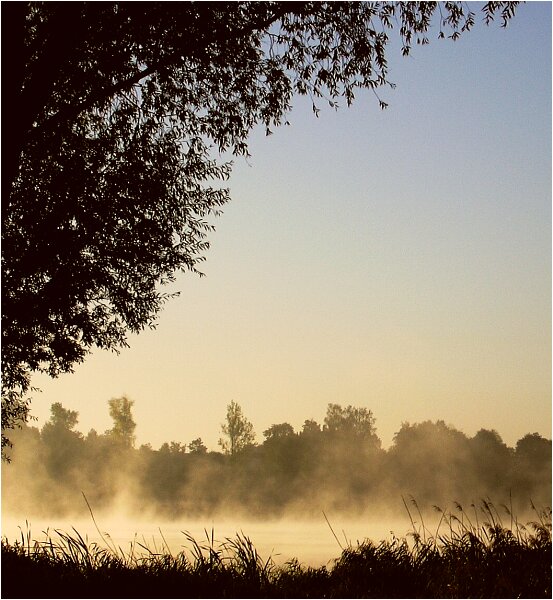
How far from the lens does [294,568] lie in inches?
409

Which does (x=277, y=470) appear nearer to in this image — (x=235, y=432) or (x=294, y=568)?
(x=235, y=432)

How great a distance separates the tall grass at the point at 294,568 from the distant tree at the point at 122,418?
61.4 metres

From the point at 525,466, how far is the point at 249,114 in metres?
56.6

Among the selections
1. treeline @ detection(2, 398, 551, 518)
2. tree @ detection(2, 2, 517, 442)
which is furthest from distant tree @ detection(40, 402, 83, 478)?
tree @ detection(2, 2, 517, 442)

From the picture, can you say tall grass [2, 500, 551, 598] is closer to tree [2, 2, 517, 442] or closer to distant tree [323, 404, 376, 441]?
tree [2, 2, 517, 442]

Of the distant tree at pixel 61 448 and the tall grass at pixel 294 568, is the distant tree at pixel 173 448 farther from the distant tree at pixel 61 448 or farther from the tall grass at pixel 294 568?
the tall grass at pixel 294 568

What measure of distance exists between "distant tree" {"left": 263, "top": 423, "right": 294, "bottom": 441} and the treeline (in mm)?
131

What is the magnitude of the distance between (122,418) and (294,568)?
212 feet

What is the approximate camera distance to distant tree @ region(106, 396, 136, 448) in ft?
235

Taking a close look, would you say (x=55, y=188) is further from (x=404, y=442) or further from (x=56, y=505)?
(x=56, y=505)

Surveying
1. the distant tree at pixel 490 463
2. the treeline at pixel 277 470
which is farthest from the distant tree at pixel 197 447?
the distant tree at pixel 490 463

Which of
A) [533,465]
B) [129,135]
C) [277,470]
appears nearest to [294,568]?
[129,135]

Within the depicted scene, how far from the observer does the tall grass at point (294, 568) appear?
9.30 metres

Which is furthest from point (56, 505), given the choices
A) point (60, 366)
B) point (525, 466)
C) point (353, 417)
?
point (60, 366)
